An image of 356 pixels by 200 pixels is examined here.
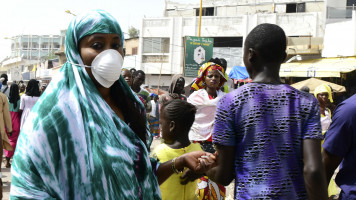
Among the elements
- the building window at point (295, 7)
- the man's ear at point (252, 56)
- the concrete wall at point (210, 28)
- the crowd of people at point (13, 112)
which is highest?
the building window at point (295, 7)

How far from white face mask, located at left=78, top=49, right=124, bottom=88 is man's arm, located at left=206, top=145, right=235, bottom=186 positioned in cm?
67

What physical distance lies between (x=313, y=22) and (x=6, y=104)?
99.9 feet

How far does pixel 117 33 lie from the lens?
2416 mm

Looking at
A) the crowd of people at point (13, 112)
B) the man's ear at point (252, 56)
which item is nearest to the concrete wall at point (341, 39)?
the crowd of people at point (13, 112)

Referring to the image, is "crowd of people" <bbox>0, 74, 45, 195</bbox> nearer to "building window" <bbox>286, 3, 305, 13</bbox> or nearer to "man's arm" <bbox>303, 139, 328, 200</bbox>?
"man's arm" <bbox>303, 139, 328, 200</bbox>

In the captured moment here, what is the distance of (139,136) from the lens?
2574 millimetres

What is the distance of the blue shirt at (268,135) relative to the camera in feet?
7.97

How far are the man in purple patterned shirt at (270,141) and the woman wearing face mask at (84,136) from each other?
1.47 feet

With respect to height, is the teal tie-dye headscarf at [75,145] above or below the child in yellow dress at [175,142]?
above

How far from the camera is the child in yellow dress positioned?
397cm

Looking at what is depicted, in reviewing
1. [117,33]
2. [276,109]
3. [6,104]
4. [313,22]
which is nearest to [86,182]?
[117,33]

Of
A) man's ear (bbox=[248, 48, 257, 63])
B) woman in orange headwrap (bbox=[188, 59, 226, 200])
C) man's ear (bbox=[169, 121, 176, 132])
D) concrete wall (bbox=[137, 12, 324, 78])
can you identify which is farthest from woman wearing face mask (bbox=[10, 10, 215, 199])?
concrete wall (bbox=[137, 12, 324, 78])

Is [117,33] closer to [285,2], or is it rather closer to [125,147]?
[125,147]

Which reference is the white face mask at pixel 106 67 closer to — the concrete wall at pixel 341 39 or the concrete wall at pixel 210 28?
the concrete wall at pixel 341 39
